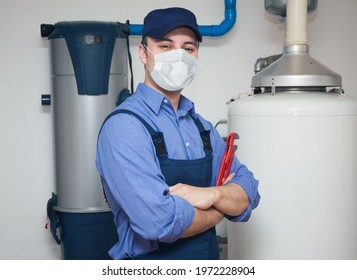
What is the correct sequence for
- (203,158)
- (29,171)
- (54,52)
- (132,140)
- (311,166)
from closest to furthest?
1. (132,140)
2. (203,158)
3. (311,166)
4. (54,52)
5. (29,171)

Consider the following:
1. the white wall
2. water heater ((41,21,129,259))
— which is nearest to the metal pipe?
the white wall

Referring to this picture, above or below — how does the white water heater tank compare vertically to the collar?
below

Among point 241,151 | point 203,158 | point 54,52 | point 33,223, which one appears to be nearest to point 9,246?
point 33,223

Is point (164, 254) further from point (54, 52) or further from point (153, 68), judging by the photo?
point (54, 52)

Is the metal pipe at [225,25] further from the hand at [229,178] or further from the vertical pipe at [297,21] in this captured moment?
the hand at [229,178]

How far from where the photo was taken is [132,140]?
1.18 metres

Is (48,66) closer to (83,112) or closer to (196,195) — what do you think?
(83,112)

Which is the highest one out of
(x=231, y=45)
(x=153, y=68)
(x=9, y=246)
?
(x=231, y=45)

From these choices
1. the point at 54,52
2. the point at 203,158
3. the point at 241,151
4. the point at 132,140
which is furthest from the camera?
the point at 54,52

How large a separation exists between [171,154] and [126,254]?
0.95ft

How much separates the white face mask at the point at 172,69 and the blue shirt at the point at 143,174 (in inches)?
1.6

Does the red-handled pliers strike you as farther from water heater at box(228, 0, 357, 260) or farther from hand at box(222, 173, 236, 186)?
water heater at box(228, 0, 357, 260)

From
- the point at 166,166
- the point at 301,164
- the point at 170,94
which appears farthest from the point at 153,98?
the point at 301,164

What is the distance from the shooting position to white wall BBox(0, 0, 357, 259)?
2.32 m
